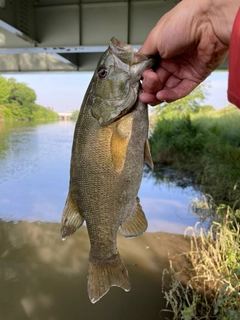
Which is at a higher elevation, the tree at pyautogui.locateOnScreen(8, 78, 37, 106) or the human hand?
the human hand

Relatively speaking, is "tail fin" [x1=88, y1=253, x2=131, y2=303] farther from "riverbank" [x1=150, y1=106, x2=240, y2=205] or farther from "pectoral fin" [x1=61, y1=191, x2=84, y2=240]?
"riverbank" [x1=150, y1=106, x2=240, y2=205]

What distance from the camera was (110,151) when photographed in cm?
188

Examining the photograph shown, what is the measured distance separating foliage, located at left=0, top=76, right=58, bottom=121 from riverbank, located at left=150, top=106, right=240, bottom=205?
563 cm

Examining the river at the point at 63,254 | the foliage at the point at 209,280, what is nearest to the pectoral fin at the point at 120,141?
the foliage at the point at 209,280

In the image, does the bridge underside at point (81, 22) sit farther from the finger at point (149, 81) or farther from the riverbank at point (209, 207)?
the finger at point (149, 81)

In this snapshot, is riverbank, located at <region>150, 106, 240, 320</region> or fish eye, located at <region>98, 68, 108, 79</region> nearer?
fish eye, located at <region>98, 68, 108, 79</region>

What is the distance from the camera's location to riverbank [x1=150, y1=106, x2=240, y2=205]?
9.56m

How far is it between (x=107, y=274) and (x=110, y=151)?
794 mm

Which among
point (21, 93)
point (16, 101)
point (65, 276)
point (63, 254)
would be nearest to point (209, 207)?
point (63, 254)

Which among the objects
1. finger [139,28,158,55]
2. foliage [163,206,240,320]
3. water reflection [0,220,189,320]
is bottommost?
water reflection [0,220,189,320]

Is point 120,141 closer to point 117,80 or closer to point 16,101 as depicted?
point 117,80

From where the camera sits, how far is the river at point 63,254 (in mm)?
5434

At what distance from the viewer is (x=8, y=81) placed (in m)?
11.9

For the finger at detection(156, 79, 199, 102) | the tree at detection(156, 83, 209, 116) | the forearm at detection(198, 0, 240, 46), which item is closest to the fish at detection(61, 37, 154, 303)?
the finger at detection(156, 79, 199, 102)
